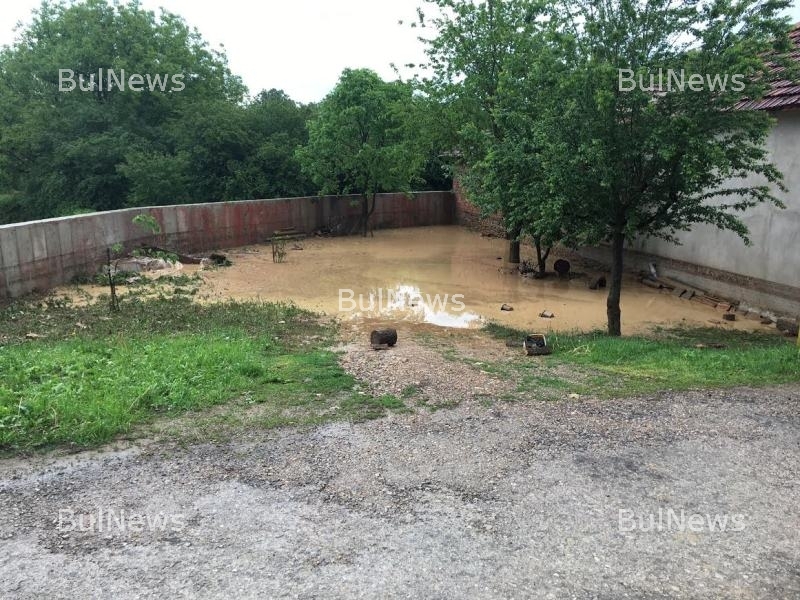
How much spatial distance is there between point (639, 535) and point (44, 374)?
233 inches

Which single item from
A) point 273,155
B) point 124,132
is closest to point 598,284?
point 273,155

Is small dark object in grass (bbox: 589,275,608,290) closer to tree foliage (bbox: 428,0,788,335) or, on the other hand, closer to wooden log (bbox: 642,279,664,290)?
wooden log (bbox: 642,279,664,290)

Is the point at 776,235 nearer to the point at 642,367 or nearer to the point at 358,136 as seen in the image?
the point at 642,367

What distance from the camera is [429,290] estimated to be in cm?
1551

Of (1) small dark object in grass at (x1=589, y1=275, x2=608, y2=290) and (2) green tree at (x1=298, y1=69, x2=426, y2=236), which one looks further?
(2) green tree at (x1=298, y1=69, x2=426, y2=236)

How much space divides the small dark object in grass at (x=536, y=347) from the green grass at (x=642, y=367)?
137 mm

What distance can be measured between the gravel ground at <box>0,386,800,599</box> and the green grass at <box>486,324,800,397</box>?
1061 mm

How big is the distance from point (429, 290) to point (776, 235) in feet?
24.7

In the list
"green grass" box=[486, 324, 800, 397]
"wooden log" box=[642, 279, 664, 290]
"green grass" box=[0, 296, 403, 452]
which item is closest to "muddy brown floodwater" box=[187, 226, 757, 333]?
"wooden log" box=[642, 279, 664, 290]

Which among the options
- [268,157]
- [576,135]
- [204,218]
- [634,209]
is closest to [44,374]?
[576,135]

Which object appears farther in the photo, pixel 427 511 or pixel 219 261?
Answer: pixel 219 261

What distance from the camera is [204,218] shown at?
19.9 m

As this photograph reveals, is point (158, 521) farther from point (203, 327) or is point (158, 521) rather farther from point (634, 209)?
point (634, 209)

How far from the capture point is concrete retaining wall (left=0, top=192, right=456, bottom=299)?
40.8 feet
